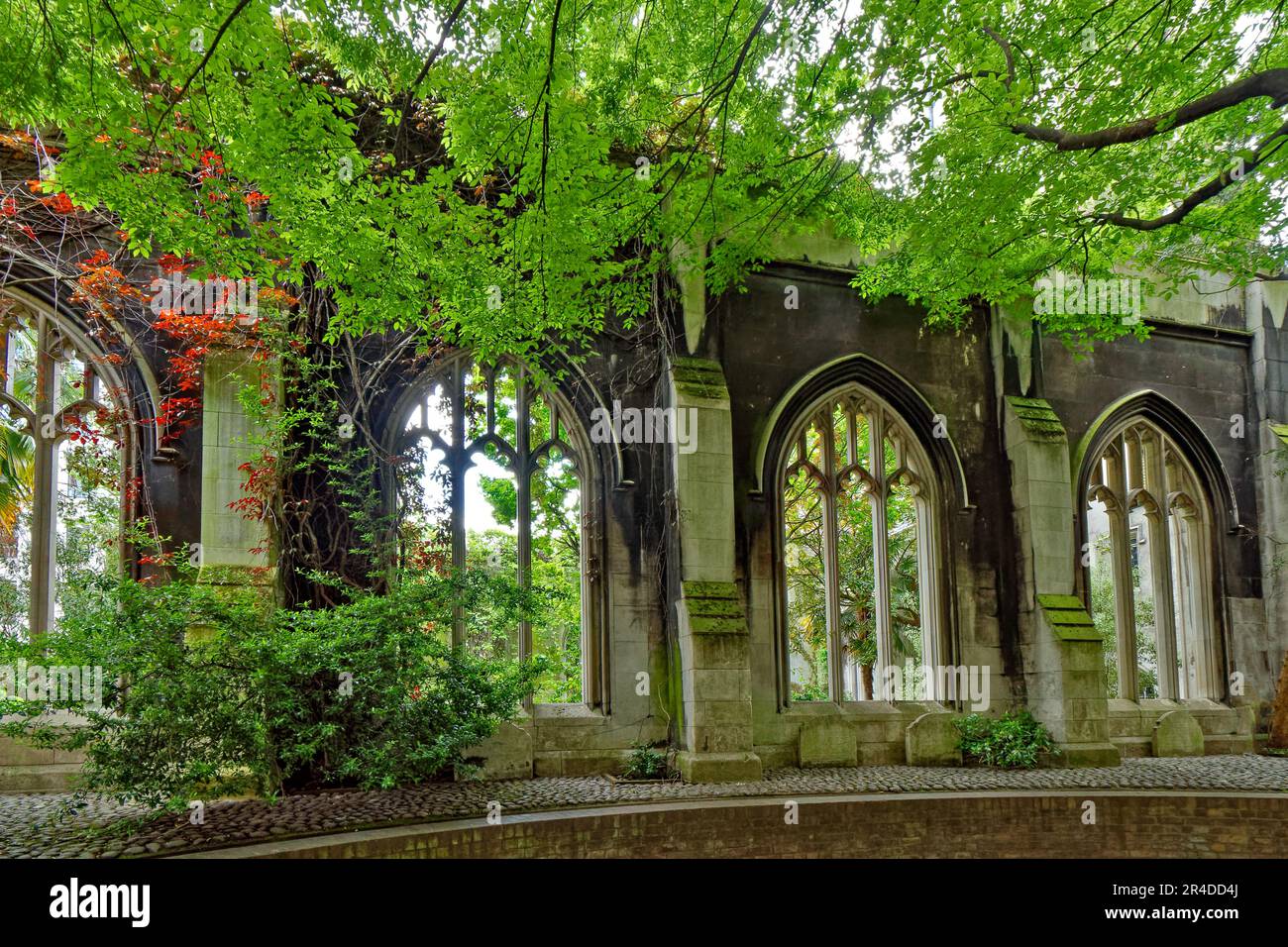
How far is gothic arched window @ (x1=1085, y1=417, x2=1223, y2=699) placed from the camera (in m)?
11.1

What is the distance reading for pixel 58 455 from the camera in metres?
8.11

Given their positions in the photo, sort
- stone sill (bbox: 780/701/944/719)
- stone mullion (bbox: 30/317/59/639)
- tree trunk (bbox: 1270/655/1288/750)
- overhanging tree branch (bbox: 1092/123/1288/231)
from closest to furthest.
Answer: overhanging tree branch (bbox: 1092/123/1288/231) < stone mullion (bbox: 30/317/59/639) < stone sill (bbox: 780/701/944/719) < tree trunk (bbox: 1270/655/1288/750)

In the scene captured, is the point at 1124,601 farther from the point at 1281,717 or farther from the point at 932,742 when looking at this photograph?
the point at 932,742

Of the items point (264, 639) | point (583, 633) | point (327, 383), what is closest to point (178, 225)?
point (327, 383)

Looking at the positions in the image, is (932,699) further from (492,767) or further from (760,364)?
(492,767)

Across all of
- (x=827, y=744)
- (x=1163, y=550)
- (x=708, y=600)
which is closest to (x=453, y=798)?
(x=708, y=600)

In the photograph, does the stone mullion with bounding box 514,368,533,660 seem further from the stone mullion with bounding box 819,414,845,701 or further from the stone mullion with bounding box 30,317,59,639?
the stone mullion with bounding box 30,317,59,639

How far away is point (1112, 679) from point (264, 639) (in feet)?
59.0

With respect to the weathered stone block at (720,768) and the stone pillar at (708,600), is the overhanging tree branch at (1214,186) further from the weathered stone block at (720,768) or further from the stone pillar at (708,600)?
the weathered stone block at (720,768)

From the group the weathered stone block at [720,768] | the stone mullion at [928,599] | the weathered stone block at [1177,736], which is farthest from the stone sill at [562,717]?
the weathered stone block at [1177,736]

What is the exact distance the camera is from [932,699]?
1003cm

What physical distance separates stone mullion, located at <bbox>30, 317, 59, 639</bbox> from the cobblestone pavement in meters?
1.58

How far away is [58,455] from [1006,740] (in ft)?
30.4

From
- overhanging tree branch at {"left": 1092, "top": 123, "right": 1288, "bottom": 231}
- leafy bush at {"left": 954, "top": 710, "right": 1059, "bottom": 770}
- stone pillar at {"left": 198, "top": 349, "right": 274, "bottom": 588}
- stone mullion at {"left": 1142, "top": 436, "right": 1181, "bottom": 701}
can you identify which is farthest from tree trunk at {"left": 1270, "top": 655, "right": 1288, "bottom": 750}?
stone pillar at {"left": 198, "top": 349, "right": 274, "bottom": 588}
